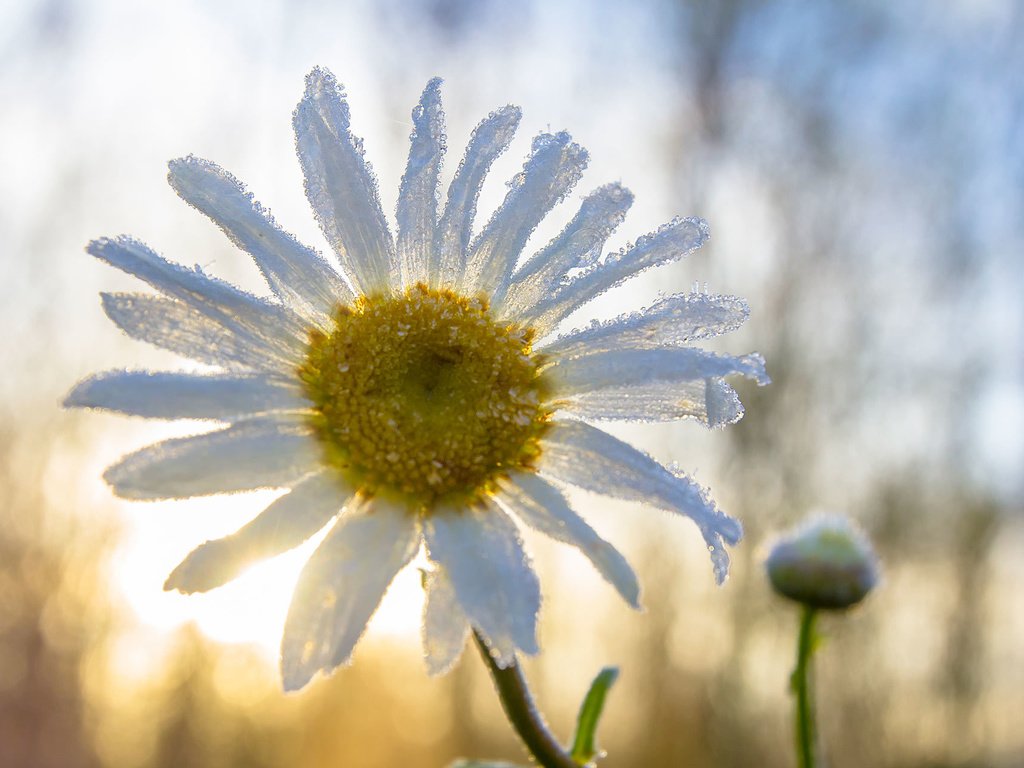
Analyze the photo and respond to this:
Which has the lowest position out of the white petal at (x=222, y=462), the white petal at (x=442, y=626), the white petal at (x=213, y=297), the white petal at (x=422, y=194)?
the white petal at (x=442, y=626)

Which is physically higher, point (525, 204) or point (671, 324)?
point (525, 204)

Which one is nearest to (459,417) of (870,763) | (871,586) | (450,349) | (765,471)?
(450,349)

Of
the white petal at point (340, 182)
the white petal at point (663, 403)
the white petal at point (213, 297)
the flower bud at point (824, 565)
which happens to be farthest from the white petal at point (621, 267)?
the flower bud at point (824, 565)

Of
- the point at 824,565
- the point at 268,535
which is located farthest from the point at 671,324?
the point at 824,565

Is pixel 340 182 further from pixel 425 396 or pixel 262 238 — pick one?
pixel 425 396

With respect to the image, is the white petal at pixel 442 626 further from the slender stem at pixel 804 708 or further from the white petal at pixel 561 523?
the slender stem at pixel 804 708

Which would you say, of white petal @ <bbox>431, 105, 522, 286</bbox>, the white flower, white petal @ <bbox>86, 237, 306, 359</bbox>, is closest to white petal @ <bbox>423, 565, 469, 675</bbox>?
the white flower
